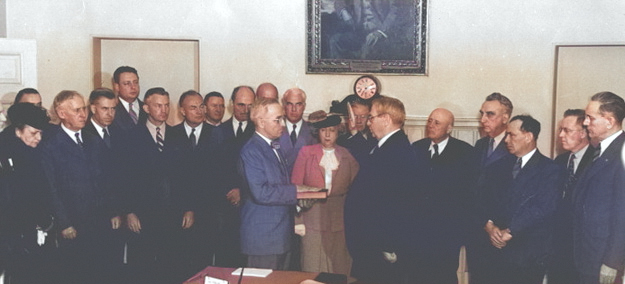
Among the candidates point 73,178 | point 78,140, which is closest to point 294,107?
point 78,140

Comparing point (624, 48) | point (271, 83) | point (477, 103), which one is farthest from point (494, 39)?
point (271, 83)

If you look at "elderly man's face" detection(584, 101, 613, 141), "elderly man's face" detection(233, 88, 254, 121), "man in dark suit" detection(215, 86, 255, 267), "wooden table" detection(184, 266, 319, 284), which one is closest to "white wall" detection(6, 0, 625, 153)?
"elderly man's face" detection(233, 88, 254, 121)

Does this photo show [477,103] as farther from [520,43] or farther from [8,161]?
[8,161]

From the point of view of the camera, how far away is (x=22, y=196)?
4.86 metres

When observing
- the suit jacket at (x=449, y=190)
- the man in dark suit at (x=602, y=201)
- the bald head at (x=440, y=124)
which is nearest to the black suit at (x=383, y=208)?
the suit jacket at (x=449, y=190)

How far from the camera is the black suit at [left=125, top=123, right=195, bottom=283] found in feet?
→ 18.8

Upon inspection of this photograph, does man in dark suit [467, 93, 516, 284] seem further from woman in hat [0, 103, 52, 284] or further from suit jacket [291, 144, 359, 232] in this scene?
woman in hat [0, 103, 52, 284]

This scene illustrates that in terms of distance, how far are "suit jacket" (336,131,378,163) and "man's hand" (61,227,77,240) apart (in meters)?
2.37

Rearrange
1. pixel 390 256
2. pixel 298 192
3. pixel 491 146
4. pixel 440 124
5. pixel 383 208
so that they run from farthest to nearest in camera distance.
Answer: pixel 440 124
pixel 491 146
pixel 298 192
pixel 390 256
pixel 383 208

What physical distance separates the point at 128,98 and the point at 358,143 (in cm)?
217

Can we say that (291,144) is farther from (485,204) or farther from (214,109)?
(485,204)

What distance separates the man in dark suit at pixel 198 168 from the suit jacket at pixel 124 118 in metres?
0.33

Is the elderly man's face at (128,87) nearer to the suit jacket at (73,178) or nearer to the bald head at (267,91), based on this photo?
the suit jacket at (73,178)

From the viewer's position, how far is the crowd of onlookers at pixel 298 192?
4.64 metres
